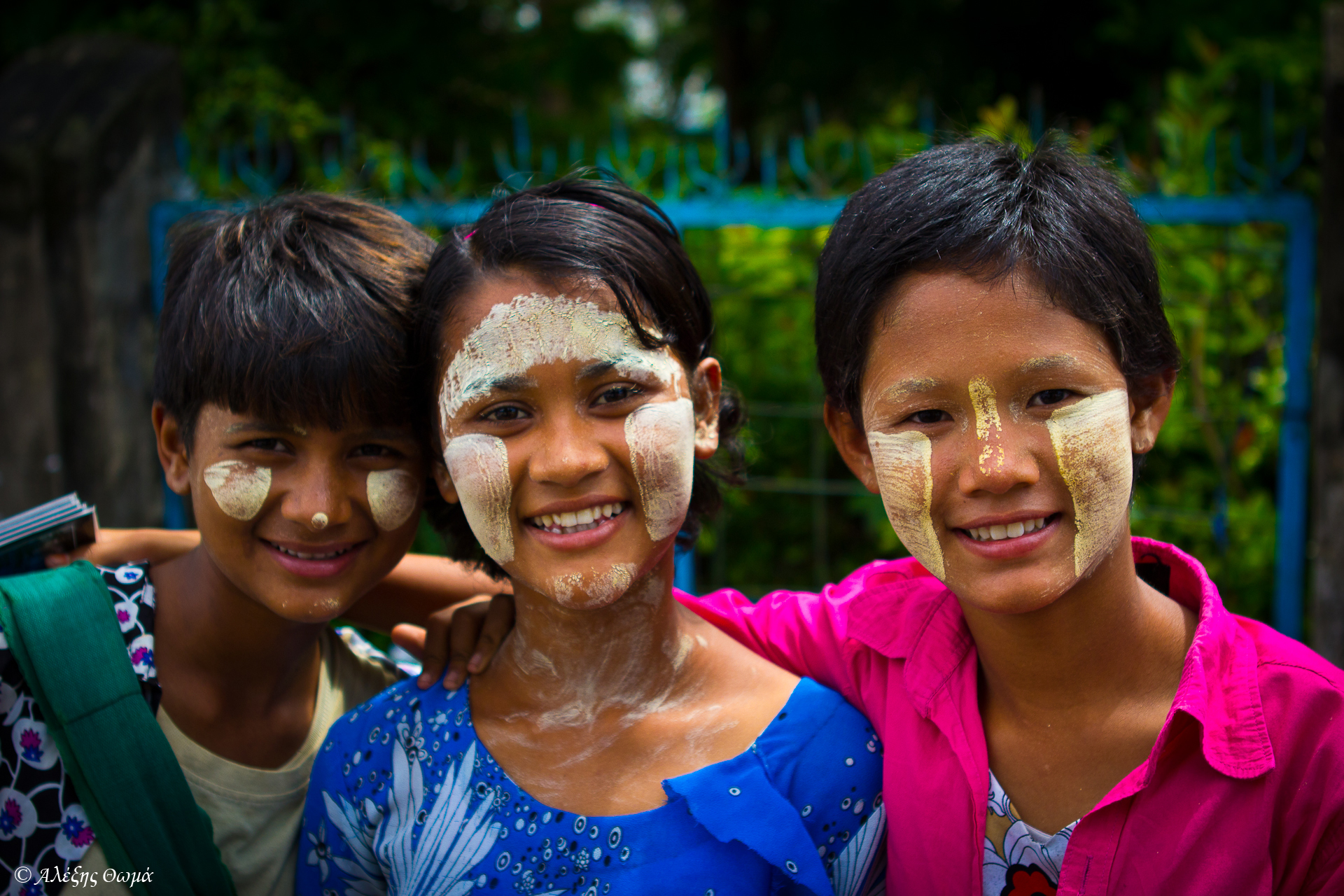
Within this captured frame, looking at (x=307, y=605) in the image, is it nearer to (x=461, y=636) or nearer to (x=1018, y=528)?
(x=461, y=636)

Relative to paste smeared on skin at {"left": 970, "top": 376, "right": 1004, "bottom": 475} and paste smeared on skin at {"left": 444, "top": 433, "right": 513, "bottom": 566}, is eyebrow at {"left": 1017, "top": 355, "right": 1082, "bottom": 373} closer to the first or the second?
paste smeared on skin at {"left": 970, "top": 376, "right": 1004, "bottom": 475}

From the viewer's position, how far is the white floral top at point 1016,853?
1.56 metres

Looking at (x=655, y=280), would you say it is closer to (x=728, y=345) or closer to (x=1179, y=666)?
(x=1179, y=666)

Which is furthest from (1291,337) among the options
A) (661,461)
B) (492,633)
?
(492,633)

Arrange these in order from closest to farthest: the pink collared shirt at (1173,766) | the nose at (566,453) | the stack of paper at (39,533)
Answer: the pink collared shirt at (1173,766)
the nose at (566,453)
the stack of paper at (39,533)

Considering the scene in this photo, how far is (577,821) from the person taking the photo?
5.35 ft

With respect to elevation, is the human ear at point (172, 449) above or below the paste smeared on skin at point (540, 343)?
A: below

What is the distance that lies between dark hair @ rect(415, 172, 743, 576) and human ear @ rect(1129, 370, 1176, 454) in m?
0.75

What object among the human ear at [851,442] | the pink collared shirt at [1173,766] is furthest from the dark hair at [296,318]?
the pink collared shirt at [1173,766]

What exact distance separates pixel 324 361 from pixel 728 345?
2.33 meters

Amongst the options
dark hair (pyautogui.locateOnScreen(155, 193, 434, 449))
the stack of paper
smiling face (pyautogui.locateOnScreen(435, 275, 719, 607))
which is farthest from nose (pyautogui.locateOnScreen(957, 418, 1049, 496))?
the stack of paper

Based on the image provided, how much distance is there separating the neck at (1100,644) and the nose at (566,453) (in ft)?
2.38

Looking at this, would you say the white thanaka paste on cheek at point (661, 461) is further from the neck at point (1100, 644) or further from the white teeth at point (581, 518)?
the neck at point (1100, 644)

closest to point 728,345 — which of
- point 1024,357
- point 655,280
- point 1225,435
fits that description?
point 1225,435
